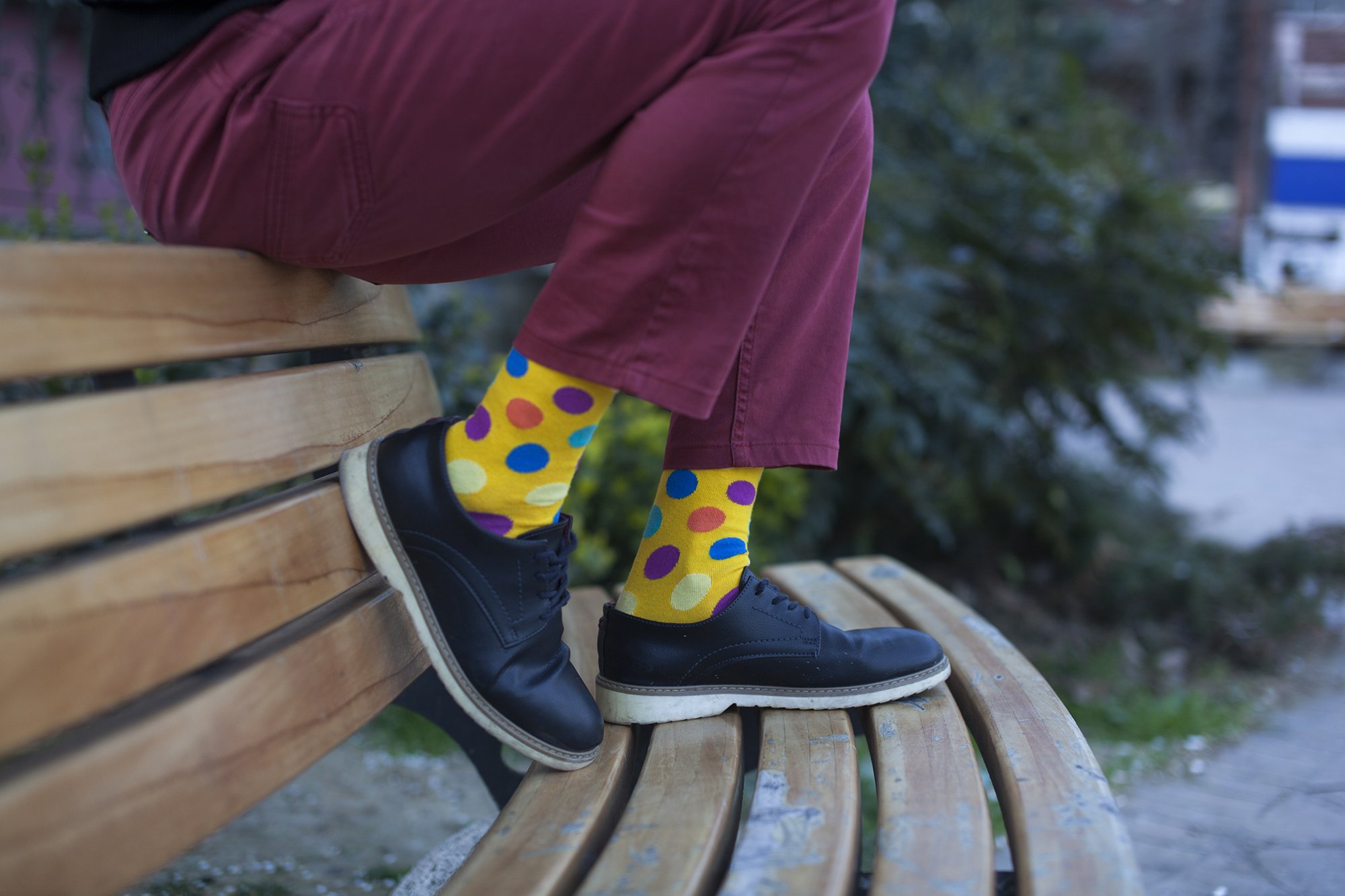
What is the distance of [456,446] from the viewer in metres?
1.00

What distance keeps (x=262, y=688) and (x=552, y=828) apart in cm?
30

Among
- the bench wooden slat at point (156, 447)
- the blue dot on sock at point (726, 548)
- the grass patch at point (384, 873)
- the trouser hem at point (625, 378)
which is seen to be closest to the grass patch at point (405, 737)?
the grass patch at point (384, 873)

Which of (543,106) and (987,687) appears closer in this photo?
(543,106)

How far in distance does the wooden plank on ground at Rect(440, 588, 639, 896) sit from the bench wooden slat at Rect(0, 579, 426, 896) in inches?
6.7

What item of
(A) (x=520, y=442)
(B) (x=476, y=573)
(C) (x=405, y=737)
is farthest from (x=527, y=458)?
(C) (x=405, y=737)

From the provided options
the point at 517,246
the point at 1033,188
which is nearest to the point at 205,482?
the point at 517,246

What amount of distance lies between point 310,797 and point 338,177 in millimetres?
1494

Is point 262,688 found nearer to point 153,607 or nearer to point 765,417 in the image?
point 153,607

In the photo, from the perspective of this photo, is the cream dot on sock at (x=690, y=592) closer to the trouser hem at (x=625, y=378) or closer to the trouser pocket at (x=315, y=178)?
the trouser hem at (x=625, y=378)

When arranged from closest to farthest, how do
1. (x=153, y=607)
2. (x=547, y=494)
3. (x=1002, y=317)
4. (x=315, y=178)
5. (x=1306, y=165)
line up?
(x=153, y=607)
(x=315, y=178)
(x=547, y=494)
(x=1002, y=317)
(x=1306, y=165)

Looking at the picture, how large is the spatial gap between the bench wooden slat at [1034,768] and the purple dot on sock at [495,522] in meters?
0.56

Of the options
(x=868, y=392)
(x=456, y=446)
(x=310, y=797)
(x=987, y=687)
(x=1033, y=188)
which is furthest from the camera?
(x=1033, y=188)

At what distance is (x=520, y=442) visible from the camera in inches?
38.6

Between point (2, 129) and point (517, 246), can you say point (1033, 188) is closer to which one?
point (517, 246)
